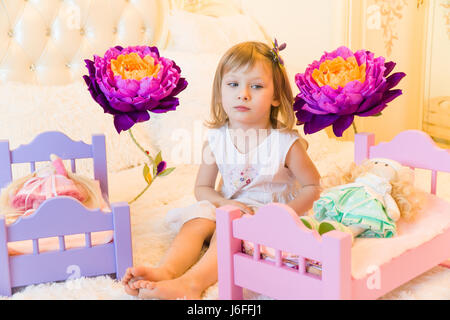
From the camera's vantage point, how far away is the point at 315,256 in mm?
833

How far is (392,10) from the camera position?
110 inches

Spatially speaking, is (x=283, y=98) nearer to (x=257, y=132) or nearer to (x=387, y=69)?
(x=257, y=132)

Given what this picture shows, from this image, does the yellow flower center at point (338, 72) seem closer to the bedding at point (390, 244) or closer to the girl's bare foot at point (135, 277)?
the bedding at point (390, 244)

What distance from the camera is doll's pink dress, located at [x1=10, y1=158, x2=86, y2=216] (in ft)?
3.86

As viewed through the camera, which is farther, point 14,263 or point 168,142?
point 168,142

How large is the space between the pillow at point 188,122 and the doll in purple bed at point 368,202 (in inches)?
32.2

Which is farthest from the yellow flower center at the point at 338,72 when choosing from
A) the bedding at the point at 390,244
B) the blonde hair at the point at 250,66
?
the bedding at the point at 390,244

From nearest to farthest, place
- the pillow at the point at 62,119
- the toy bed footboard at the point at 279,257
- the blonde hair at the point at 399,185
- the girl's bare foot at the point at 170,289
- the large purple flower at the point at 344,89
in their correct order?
1. the toy bed footboard at the point at 279,257
2. the girl's bare foot at the point at 170,289
3. the blonde hair at the point at 399,185
4. the large purple flower at the point at 344,89
5. the pillow at the point at 62,119

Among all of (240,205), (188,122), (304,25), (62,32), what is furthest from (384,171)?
(304,25)

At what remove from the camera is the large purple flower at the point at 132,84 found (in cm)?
126

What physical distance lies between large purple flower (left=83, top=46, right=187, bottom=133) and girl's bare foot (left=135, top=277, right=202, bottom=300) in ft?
1.45
